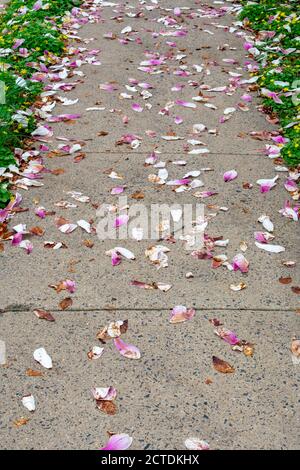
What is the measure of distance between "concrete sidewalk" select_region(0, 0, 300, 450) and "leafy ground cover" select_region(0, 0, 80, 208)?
0.33 metres

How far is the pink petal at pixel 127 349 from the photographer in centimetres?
295

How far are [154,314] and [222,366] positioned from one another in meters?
0.52

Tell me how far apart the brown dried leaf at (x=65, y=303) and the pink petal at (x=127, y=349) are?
0.40 metres

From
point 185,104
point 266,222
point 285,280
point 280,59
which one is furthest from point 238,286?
point 280,59

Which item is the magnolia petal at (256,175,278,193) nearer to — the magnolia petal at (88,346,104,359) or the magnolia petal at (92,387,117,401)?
the magnolia petal at (88,346,104,359)

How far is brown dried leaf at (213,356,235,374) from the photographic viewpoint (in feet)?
9.38

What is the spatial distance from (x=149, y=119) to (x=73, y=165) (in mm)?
1082

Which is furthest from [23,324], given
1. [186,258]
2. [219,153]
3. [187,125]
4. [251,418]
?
[187,125]

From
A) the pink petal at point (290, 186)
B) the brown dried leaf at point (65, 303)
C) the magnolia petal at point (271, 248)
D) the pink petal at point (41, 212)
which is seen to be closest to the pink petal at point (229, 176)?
the pink petal at point (290, 186)

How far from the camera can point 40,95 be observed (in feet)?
18.7

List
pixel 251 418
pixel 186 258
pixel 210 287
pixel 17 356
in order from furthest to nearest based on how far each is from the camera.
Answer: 1. pixel 186 258
2. pixel 210 287
3. pixel 17 356
4. pixel 251 418

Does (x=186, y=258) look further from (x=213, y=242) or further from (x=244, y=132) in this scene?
(x=244, y=132)

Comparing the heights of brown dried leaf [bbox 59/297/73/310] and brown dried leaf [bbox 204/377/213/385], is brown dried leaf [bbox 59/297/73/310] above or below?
above

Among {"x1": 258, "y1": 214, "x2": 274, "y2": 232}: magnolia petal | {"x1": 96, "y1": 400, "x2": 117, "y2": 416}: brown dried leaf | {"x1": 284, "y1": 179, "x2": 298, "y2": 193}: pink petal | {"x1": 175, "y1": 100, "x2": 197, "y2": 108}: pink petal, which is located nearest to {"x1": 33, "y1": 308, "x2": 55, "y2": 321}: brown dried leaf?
{"x1": 96, "y1": 400, "x2": 117, "y2": 416}: brown dried leaf
